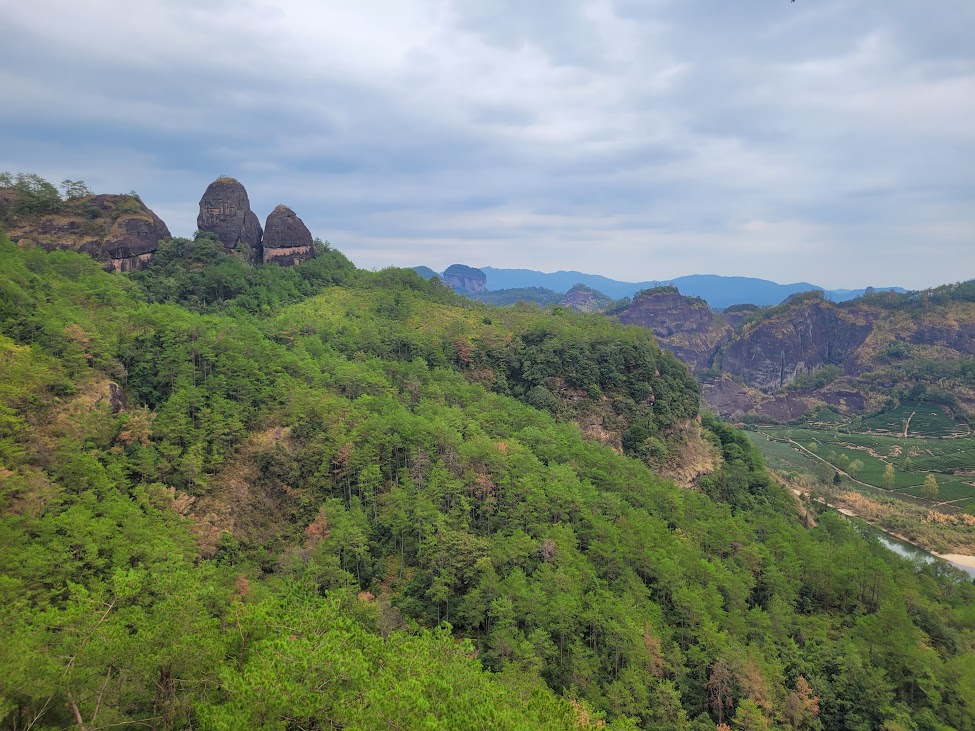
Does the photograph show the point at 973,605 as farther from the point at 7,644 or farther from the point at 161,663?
the point at 7,644

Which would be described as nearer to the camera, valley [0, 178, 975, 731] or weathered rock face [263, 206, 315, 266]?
valley [0, 178, 975, 731]

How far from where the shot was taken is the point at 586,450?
49406 millimetres

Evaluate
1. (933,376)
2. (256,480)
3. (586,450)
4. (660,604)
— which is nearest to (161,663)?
(256,480)

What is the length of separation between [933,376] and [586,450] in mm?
170352

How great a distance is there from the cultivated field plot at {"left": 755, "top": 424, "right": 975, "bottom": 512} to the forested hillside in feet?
217

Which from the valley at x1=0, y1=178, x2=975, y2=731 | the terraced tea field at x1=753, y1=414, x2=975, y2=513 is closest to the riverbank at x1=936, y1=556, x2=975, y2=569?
the terraced tea field at x1=753, y1=414, x2=975, y2=513

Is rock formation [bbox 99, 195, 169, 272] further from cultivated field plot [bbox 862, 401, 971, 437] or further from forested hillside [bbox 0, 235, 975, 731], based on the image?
cultivated field plot [bbox 862, 401, 971, 437]

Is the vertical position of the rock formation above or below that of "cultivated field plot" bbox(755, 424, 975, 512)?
above

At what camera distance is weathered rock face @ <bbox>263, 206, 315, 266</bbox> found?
76.2m

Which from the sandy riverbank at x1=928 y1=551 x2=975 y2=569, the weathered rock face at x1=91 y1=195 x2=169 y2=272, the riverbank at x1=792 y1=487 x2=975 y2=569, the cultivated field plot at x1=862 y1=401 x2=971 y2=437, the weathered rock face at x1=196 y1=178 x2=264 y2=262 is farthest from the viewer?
the cultivated field plot at x1=862 y1=401 x2=971 y2=437

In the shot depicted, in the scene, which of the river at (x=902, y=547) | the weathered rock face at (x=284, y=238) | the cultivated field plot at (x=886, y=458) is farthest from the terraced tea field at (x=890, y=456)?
the weathered rock face at (x=284, y=238)

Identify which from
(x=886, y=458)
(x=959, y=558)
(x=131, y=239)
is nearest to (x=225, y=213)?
(x=131, y=239)

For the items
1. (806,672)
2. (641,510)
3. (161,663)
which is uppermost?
(161,663)

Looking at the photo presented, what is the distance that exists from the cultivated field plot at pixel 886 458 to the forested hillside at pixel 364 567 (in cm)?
6601
